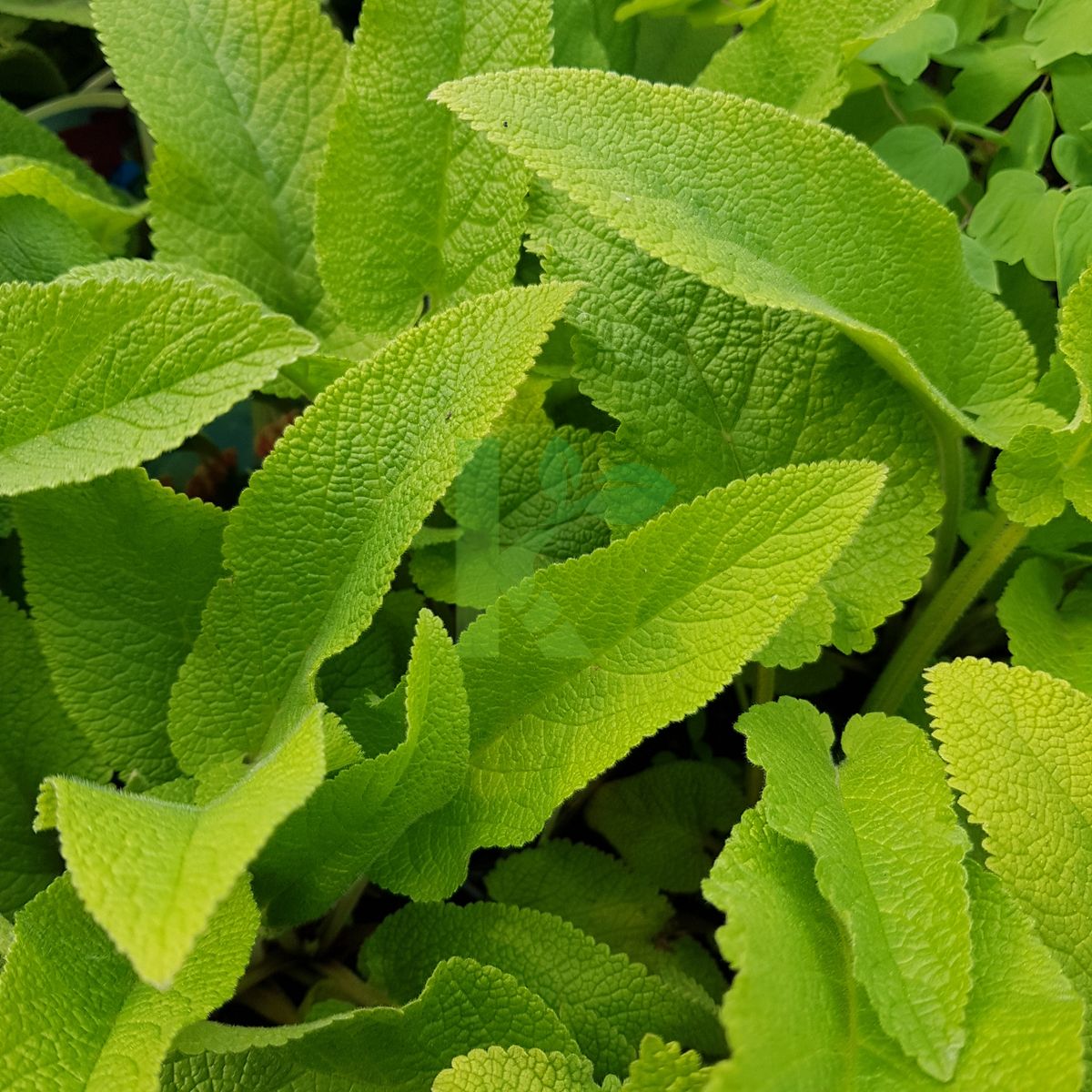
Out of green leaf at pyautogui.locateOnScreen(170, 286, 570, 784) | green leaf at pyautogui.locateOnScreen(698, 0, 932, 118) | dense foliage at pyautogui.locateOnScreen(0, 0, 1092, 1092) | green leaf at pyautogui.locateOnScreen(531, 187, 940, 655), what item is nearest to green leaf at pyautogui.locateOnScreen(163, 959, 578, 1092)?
dense foliage at pyautogui.locateOnScreen(0, 0, 1092, 1092)

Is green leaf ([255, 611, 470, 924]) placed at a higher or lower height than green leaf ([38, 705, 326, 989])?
lower

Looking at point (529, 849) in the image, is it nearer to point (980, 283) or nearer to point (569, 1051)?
point (569, 1051)

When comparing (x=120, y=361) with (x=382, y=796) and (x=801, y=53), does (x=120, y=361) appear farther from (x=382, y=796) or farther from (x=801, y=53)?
(x=801, y=53)

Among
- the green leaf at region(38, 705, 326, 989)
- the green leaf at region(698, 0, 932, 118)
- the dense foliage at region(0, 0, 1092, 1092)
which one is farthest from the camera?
the green leaf at region(698, 0, 932, 118)

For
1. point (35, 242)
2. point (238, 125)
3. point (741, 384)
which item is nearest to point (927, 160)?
point (741, 384)

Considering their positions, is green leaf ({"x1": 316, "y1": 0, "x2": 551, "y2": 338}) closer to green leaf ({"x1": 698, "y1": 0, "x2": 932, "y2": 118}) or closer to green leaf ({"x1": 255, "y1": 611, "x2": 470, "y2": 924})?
green leaf ({"x1": 698, "y1": 0, "x2": 932, "y2": 118})

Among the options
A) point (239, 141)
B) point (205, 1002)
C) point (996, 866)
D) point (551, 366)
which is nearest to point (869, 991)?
point (996, 866)
